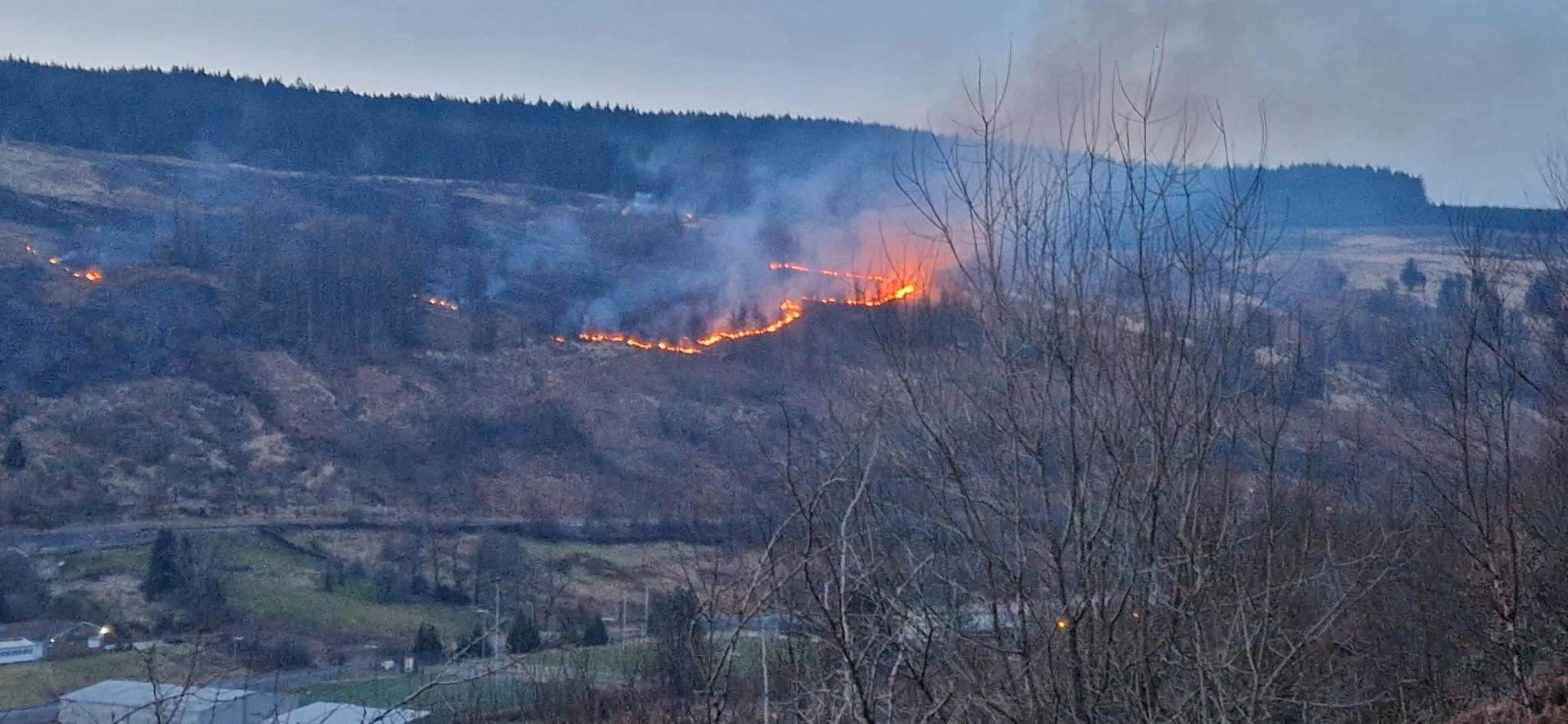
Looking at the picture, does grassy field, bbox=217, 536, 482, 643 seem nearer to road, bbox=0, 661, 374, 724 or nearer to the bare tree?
road, bbox=0, 661, 374, 724

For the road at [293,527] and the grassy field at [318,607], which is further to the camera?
the road at [293,527]

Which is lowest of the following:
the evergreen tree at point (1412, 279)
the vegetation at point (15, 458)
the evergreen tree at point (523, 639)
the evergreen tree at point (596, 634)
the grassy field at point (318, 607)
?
the grassy field at point (318, 607)

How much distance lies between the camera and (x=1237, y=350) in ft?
16.8

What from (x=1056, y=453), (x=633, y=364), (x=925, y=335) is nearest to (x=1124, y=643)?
(x=1056, y=453)

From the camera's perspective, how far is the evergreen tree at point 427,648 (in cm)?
1894

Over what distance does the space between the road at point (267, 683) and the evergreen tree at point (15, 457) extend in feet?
52.8

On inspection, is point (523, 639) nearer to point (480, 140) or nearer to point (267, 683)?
point (267, 683)

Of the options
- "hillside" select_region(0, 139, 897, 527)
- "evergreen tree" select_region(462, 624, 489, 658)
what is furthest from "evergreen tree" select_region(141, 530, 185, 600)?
"evergreen tree" select_region(462, 624, 489, 658)

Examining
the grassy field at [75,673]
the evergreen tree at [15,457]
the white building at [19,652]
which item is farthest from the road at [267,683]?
the evergreen tree at [15,457]

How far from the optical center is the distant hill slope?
65.6m

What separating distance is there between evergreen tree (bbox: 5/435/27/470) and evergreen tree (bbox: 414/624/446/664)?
1822cm

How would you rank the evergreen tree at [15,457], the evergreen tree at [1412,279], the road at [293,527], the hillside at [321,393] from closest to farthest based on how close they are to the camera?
the road at [293,527]
the evergreen tree at [15,457]
the hillside at [321,393]
the evergreen tree at [1412,279]

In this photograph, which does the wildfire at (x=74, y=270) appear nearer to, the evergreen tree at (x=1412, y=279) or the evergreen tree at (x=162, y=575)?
the evergreen tree at (x=162, y=575)

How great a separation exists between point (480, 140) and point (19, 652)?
57358 millimetres
